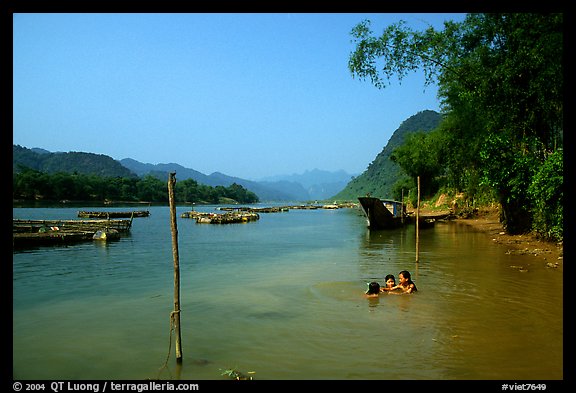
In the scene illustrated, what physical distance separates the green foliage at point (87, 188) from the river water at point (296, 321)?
298 feet

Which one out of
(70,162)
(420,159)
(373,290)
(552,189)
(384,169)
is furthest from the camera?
(70,162)

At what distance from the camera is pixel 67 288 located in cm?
1489

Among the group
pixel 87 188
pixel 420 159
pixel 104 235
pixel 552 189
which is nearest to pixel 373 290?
pixel 552 189

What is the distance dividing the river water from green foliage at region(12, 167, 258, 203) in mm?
90773

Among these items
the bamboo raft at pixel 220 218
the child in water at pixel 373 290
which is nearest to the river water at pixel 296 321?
the child in water at pixel 373 290

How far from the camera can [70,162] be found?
188m

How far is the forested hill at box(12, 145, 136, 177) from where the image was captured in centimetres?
17775

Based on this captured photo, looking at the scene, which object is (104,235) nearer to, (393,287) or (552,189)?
(393,287)

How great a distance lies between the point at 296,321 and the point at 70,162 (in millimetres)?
202442

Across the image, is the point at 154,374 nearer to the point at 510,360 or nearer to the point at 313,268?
the point at 510,360

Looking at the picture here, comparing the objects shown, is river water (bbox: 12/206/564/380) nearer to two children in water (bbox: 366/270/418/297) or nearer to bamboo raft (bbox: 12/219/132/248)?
two children in water (bbox: 366/270/418/297)
